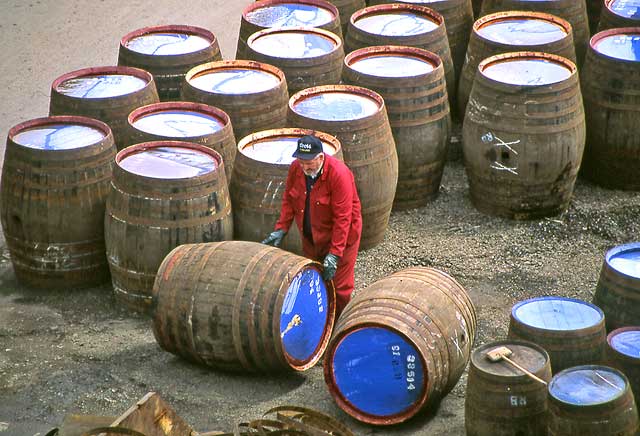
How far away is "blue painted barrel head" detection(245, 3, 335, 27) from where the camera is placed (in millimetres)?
12109

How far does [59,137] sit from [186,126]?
93 cm

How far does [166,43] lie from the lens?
1159 cm

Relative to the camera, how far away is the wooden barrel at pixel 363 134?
9883mm

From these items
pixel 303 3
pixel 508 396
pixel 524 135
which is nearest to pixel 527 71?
pixel 524 135

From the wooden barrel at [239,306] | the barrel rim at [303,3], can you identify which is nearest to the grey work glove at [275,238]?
the wooden barrel at [239,306]

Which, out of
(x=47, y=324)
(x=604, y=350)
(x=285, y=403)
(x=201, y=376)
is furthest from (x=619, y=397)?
(x=47, y=324)

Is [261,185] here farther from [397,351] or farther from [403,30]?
[403,30]

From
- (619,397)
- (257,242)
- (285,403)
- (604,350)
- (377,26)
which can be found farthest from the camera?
(377,26)

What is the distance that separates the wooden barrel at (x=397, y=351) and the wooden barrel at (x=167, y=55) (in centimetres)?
371

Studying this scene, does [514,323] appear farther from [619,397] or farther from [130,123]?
[130,123]

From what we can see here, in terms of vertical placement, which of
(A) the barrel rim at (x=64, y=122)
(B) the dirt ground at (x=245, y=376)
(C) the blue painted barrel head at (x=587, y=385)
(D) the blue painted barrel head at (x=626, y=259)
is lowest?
(B) the dirt ground at (x=245, y=376)

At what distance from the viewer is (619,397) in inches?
277

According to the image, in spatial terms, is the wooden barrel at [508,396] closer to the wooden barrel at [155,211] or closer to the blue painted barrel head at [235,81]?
the wooden barrel at [155,211]

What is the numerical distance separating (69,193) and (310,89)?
212 centimetres
